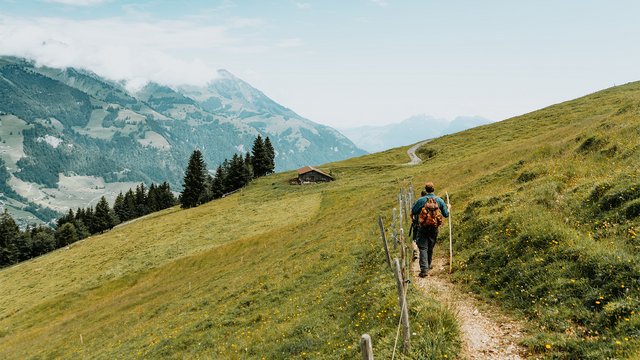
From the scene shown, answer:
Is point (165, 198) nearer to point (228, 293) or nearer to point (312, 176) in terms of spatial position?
point (312, 176)

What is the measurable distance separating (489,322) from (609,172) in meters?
10.9

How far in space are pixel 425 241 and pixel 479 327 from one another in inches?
191

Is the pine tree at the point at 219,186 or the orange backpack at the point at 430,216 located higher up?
the pine tree at the point at 219,186

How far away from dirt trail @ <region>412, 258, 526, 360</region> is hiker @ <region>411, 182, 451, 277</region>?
126 centimetres

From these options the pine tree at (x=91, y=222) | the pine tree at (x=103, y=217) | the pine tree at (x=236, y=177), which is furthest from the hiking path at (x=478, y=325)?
the pine tree at (x=91, y=222)

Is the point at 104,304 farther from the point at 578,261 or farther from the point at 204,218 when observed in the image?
the point at 578,261

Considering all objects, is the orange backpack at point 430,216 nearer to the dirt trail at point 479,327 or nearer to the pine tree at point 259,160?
the dirt trail at point 479,327

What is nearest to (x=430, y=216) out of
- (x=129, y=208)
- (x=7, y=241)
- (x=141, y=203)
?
(x=7, y=241)

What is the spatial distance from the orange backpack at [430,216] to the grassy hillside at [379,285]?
2.37m

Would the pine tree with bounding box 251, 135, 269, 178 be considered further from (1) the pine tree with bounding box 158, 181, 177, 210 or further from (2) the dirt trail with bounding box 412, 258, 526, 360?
(2) the dirt trail with bounding box 412, 258, 526, 360

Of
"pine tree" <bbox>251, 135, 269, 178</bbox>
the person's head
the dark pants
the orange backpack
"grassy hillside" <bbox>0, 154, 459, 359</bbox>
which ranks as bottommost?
"grassy hillside" <bbox>0, 154, 459, 359</bbox>

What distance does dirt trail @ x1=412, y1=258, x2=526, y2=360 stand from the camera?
33.3ft

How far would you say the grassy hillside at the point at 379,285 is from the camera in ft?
34.8

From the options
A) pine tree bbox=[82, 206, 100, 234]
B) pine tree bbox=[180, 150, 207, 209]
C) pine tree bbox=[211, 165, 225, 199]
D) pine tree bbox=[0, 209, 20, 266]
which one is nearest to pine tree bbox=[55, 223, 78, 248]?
pine tree bbox=[82, 206, 100, 234]
